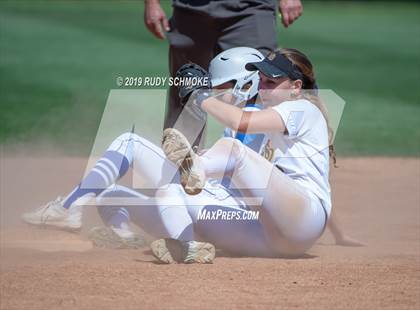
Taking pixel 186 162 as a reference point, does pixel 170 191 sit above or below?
below

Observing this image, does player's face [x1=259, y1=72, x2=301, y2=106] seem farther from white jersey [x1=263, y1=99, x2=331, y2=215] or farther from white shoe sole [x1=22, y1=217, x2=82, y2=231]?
white shoe sole [x1=22, y1=217, x2=82, y2=231]

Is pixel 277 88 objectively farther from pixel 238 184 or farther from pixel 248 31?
pixel 248 31

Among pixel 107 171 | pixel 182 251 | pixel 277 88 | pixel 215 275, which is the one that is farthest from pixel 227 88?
pixel 215 275

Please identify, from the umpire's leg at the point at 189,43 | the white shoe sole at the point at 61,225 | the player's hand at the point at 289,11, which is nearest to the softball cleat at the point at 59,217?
the white shoe sole at the point at 61,225

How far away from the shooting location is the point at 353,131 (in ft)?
31.9

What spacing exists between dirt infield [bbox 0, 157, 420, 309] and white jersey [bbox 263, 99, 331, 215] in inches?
15.6

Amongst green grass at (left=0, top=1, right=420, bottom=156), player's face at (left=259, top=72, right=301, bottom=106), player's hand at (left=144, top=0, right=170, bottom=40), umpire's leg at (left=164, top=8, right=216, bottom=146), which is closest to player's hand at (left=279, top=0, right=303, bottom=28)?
umpire's leg at (left=164, top=8, right=216, bottom=146)

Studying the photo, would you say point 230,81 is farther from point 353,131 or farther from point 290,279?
point 353,131

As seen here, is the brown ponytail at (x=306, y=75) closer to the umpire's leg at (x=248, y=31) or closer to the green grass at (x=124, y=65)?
the umpire's leg at (x=248, y=31)

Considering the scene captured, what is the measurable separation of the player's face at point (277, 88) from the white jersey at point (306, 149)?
0.16 meters

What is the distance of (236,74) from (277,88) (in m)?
0.24

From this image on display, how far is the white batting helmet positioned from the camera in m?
5.20

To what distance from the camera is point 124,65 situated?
12594 millimetres

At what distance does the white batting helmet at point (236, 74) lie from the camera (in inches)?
205
